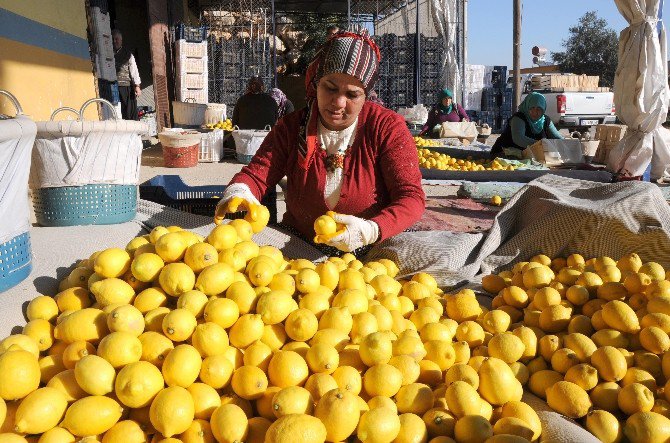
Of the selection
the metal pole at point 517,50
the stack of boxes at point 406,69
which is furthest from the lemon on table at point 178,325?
the stack of boxes at point 406,69

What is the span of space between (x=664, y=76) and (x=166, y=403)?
7.37 metres

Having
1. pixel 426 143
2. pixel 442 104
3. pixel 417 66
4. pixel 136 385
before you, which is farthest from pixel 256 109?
pixel 136 385

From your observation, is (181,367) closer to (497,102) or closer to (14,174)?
(14,174)

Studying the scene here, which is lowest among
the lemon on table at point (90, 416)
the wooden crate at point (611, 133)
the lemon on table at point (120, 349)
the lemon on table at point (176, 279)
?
the lemon on table at point (90, 416)

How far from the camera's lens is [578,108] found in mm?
18547

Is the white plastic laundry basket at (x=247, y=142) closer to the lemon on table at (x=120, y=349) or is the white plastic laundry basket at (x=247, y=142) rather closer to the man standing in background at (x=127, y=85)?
the man standing in background at (x=127, y=85)

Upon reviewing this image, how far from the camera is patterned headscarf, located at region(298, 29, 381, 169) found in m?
2.69

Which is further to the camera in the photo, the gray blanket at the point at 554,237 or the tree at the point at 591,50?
the tree at the point at 591,50

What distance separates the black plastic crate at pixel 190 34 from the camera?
13.9 meters

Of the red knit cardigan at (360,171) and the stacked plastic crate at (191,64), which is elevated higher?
the stacked plastic crate at (191,64)

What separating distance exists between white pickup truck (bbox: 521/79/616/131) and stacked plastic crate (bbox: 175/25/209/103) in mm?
11348

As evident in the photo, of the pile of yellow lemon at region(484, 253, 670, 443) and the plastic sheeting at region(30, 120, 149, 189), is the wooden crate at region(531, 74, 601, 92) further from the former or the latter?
the plastic sheeting at region(30, 120, 149, 189)

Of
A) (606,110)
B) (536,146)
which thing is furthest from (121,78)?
(606,110)

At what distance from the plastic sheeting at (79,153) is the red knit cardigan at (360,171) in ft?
1.97
